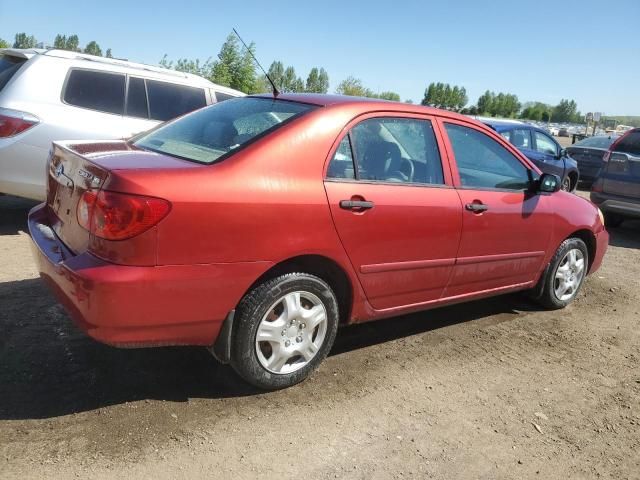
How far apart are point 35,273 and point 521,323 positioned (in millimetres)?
3952

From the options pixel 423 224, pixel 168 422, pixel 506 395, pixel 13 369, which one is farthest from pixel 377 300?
pixel 13 369

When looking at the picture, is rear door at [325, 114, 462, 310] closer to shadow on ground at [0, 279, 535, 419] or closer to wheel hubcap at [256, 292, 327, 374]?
wheel hubcap at [256, 292, 327, 374]

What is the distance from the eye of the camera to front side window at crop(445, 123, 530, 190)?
3.96m

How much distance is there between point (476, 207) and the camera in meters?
3.89

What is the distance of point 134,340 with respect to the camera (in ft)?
8.89

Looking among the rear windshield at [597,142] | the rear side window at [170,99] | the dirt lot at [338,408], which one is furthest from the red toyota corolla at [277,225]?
the rear windshield at [597,142]

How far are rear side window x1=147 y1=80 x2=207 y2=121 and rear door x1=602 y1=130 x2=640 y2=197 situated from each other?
19.8 ft

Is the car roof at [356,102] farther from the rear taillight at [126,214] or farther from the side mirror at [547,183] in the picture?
the rear taillight at [126,214]

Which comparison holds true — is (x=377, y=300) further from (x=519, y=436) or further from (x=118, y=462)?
(x=118, y=462)

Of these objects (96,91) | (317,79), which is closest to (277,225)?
(96,91)

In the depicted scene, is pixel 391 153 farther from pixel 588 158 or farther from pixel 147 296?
pixel 588 158

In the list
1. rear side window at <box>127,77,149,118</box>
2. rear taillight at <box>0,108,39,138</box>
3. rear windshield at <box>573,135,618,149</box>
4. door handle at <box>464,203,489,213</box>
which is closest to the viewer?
door handle at <box>464,203,489,213</box>

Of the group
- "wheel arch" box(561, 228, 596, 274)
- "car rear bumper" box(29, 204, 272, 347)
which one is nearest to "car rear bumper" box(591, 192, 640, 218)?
"wheel arch" box(561, 228, 596, 274)

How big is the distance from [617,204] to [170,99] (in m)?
6.51
